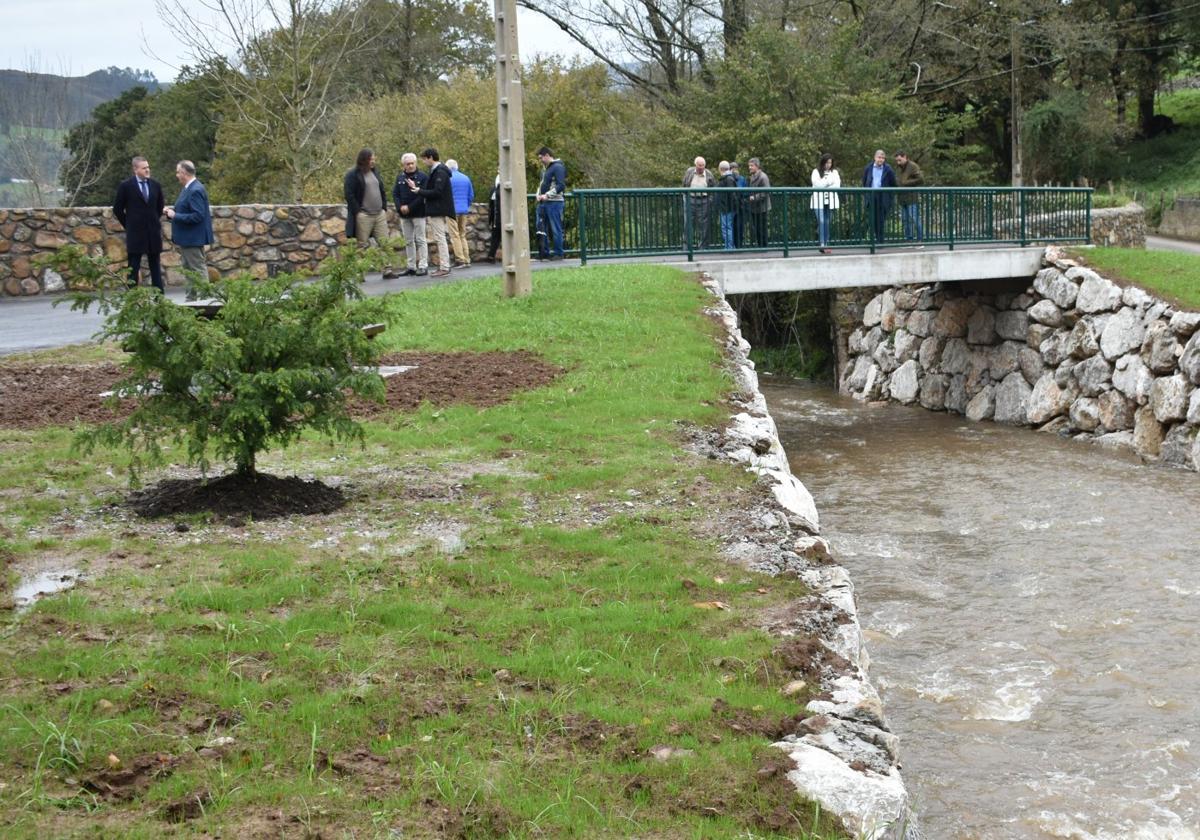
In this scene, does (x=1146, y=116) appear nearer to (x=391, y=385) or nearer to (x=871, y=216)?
(x=871, y=216)

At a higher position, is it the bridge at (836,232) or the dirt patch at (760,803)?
the bridge at (836,232)

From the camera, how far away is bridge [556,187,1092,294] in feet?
64.7

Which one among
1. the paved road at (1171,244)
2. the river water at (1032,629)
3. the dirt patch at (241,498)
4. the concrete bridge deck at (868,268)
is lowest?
the river water at (1032,629)

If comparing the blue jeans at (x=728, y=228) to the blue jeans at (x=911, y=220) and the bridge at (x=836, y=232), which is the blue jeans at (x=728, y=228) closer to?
the bridge at (x=836, y=232)

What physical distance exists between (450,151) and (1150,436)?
21.6 m

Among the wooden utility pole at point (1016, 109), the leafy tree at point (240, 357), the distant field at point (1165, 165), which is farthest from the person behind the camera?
the distant field at point (1165, 165)

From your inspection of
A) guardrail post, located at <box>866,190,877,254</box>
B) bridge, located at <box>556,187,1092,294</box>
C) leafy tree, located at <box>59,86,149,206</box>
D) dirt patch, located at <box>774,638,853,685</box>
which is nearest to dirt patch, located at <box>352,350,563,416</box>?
dirt patch, located at <box>774,638,853,685</box>

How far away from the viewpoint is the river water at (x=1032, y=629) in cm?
701

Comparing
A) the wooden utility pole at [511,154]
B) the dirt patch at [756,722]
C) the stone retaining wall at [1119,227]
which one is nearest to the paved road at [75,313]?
the wooden utility pole at [511,154]

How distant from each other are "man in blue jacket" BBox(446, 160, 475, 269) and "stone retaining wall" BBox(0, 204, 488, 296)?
1.00 m

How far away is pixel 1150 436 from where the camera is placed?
714 inches

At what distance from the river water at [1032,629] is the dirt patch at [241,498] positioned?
3748 millimetres

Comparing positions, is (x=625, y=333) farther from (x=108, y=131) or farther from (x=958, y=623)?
(x=108, y=131)

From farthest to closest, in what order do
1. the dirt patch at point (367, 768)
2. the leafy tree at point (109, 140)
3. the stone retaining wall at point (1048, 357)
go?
the leafy tree at point (109, 140) < the stone retaining wall at point (1048, 357) < the dirt patch at point (367, 768)
